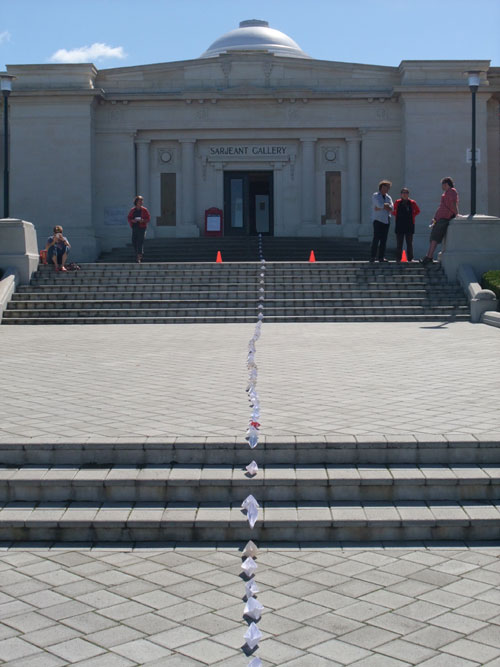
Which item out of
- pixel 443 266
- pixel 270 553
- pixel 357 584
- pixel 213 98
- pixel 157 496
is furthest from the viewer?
pixel 213 98

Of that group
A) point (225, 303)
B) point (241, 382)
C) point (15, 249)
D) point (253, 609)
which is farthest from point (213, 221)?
point (253, 609)

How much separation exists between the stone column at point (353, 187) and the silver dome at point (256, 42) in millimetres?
7259

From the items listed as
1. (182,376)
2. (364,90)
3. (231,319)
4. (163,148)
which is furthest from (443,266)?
(163,148)

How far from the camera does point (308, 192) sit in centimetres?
3259

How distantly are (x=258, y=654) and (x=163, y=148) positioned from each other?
29931 millimetres

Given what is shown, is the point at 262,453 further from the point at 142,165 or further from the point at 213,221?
the point at 142,165

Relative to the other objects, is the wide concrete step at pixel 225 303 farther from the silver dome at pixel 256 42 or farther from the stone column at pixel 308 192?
the silver dome at pixel 256 42

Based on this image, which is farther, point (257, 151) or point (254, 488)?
point (257, 151)

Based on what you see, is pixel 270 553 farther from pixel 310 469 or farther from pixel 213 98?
pixel 213 98

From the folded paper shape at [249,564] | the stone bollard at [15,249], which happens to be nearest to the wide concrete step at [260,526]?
the folded paper shape at [249,564]

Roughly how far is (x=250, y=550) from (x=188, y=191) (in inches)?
1108

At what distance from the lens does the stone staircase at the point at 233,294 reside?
58.4ft

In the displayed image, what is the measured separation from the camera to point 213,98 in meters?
31.5

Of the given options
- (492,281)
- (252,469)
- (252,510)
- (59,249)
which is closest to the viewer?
(252,510)
